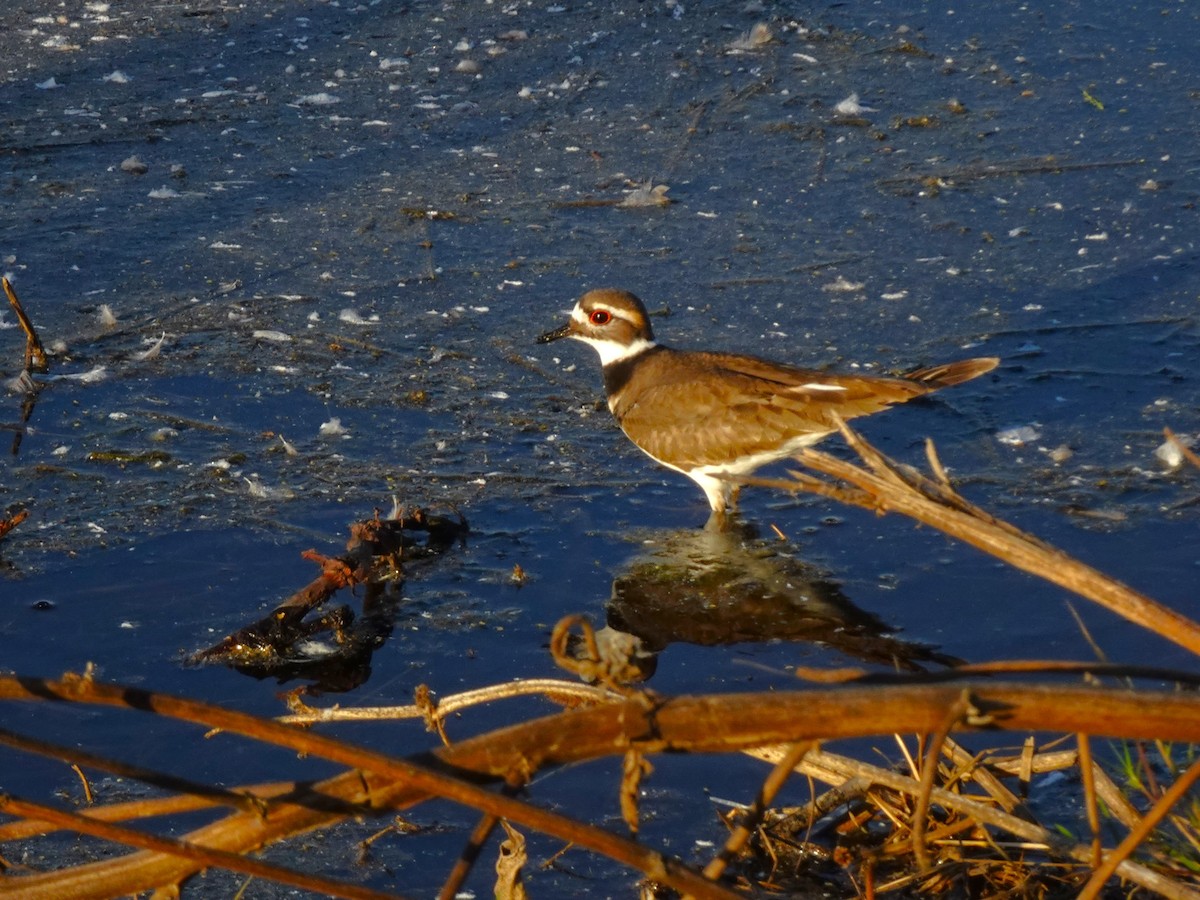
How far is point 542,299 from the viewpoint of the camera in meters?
7.71

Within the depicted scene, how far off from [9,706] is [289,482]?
1.62 m

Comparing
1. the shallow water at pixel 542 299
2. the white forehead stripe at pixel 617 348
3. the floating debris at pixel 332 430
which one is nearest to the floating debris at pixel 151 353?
the shallow water at pixel 542 299

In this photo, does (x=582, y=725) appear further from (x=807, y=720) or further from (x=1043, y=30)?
(x=1043, y=30)

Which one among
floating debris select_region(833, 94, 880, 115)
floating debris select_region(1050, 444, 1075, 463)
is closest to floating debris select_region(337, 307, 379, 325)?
floating debris select_region(1050, 444, 1075, 463)

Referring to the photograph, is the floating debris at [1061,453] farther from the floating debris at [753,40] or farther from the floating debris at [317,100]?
the floating debris at [317,100]

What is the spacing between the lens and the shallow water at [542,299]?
5383 mm

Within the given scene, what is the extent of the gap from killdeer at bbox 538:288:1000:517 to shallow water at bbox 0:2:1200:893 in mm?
225

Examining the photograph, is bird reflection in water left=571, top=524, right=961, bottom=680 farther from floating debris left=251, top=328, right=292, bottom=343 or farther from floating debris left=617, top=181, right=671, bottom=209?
floating debris left=617, top=181, right=671, bottom=209

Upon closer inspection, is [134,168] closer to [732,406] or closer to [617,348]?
[617,348]

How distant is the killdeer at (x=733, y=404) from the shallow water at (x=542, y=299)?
0.22 meters

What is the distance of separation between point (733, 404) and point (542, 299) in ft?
5.62

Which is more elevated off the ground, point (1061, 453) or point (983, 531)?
point (983, 531)

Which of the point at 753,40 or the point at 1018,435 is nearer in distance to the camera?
the point at 1018,435

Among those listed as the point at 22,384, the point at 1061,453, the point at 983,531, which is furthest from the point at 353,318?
the point at 983,531
